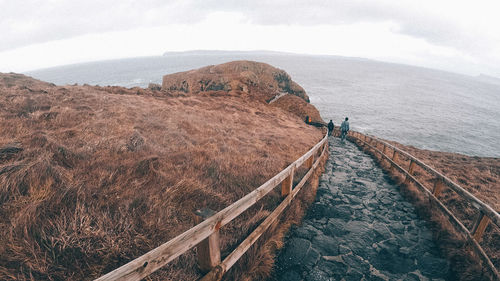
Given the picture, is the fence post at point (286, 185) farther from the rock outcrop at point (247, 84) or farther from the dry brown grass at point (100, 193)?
the rock outcrop at point (247, 84)

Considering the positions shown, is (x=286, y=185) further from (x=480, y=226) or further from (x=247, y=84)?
(x=247, y=84)

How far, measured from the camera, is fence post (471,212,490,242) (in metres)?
3.57

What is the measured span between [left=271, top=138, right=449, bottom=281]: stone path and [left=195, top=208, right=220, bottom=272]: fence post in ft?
4.35

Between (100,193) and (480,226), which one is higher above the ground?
(100,193)

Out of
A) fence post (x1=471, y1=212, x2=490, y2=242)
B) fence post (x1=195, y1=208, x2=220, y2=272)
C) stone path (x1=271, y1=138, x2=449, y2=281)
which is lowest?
stone path (x1=271, y1=138, x2=449, y2=281)

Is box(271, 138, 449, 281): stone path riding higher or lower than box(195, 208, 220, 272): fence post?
lower

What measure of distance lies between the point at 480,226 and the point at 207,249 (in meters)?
4.59

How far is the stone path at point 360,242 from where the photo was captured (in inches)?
139

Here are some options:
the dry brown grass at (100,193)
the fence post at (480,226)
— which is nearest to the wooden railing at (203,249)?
the dry brown grass at (100,193)

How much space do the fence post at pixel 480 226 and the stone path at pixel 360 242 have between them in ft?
2.27

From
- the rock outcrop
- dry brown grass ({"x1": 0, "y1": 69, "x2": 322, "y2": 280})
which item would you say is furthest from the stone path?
the rock outcrop

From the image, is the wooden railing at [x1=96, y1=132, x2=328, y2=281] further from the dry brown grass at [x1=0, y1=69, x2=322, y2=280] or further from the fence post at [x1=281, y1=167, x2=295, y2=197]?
the fence post at [x1=281, y1=167, x2=295, y2=197]

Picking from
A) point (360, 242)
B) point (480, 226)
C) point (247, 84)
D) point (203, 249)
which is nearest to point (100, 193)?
point (203, 249)

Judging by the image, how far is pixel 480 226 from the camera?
3.63 meters
